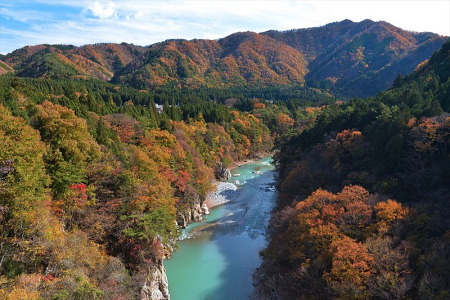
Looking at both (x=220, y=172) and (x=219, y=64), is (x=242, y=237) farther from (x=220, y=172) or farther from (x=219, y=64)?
(x=219, y=64)

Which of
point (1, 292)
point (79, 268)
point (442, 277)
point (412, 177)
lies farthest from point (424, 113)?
point (1, 292)

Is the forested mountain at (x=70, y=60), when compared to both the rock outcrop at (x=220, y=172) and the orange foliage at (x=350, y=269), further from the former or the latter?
the orange foliage at (x=350, y=269)

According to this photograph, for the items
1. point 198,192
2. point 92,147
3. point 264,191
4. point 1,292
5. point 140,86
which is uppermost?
point 140,86

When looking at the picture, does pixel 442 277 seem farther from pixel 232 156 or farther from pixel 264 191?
pixel 232 156

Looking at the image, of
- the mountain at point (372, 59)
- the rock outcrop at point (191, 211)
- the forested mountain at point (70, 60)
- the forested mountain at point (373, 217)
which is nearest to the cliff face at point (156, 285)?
the forested mountain at point (373, 217)

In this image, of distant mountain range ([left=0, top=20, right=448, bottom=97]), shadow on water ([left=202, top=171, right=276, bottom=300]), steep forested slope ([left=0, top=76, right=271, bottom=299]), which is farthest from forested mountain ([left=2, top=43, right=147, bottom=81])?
steep forested slope ([left=0, top=76, right=271, bottom=299])

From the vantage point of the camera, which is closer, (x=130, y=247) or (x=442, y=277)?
(x=442, y=277)
